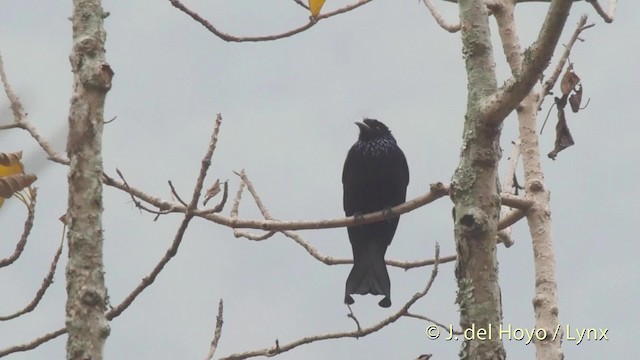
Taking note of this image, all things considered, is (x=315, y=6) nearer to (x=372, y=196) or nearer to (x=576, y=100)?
(x=576, y=100)

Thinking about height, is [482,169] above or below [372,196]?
below

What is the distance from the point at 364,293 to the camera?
6.69 meters

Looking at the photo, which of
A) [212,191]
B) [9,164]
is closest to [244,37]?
[212,191]

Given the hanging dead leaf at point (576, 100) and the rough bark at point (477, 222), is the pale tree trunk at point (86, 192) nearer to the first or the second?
the rough bark at point (477, 222)

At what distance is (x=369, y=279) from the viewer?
22.2ft

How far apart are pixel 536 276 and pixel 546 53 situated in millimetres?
1840

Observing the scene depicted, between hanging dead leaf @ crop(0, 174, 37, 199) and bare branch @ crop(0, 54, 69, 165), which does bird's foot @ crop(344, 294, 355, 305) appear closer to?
bare branch @ crop(0, 54, 69, 165)

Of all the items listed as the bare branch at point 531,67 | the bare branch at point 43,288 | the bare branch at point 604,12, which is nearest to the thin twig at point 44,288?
the bare branch at point 43,288

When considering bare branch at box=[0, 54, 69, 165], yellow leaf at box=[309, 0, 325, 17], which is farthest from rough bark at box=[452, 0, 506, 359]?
bare branch at box=[0, 54, 69, 165]

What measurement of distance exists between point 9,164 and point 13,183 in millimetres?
90

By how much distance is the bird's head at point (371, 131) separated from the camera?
7520 mm

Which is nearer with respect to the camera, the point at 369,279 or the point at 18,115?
the point at 18,115

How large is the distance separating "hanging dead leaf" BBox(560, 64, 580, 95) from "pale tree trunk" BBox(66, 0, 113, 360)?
2.88m

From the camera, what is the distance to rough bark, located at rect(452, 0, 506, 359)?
10.7 feet
